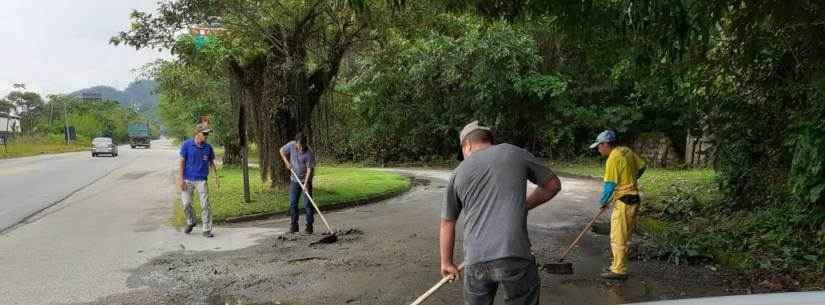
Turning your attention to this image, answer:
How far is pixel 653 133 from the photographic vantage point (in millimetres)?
23250

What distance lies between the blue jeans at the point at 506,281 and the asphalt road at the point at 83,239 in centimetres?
438

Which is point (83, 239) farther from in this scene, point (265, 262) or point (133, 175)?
point (133, 175)

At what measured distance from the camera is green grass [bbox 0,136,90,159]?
4431 cm

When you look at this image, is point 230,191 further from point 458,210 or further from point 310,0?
point 458,210

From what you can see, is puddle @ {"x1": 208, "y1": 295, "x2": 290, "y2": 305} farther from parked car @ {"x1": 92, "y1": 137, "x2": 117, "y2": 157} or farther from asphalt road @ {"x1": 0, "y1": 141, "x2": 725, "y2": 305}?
parked car @ {"x1": 92, "y1": 137, "x2": 117, "y2": 157}

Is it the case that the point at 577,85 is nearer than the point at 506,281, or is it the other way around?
the point at 506,281

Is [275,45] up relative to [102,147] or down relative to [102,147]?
up

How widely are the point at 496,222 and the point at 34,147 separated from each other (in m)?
58.6

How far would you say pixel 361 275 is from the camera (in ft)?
21.7

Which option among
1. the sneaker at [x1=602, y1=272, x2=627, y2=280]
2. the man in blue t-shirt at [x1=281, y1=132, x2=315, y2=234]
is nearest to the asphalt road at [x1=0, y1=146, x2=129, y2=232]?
the man in blue t-shirt at [x1=281, y1=132, x2=315, y2=234]

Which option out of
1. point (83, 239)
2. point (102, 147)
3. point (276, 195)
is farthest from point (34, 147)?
point (83, 239)

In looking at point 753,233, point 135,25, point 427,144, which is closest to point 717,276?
point 753,233

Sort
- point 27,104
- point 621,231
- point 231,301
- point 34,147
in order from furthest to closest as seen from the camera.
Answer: point 27,104
point 34,147
point 621,231
point 231,301

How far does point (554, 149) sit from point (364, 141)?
9.18 metres
